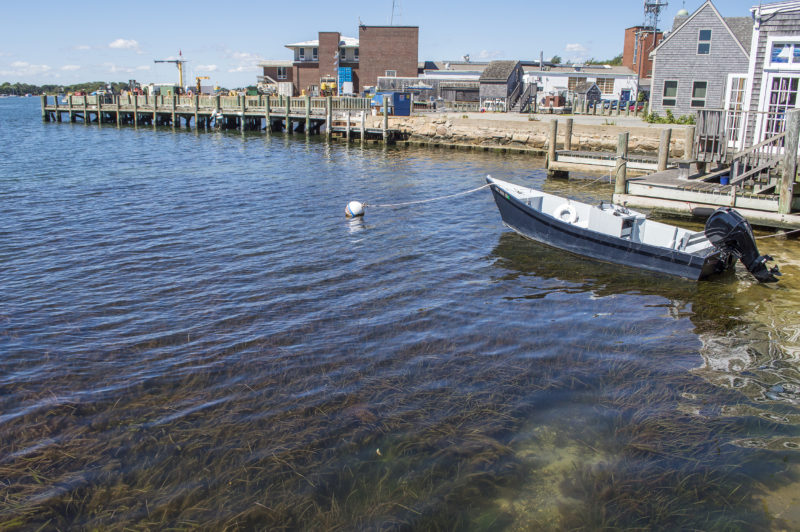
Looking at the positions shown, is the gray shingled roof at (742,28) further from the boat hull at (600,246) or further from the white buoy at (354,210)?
the white buoy at (354,210)

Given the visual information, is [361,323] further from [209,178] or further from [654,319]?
[209,178]

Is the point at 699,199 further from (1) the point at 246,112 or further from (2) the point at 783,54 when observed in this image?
(1) the point at 246,112

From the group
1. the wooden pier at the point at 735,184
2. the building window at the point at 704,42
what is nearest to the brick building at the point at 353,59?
the building window at the point at 704,42

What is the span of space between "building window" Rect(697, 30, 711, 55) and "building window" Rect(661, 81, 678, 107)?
2.24m

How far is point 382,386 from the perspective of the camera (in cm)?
855

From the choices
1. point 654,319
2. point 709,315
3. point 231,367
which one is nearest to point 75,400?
point 231,367

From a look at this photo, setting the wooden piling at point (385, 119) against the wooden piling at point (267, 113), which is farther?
the wooden piling at point (267, 113)

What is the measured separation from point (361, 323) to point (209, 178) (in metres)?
19.3

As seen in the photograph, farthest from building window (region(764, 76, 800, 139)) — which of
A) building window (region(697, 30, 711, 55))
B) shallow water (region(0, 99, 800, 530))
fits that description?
building window (region(697, 30, 711, 55))

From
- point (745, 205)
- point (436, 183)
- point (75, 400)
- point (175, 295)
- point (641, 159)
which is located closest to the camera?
point (75, 400)

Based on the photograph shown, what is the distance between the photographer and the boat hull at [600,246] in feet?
42.7

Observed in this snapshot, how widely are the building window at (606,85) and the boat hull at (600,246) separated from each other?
2023 inches

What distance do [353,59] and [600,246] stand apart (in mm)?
62421

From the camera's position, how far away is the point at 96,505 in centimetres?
624
